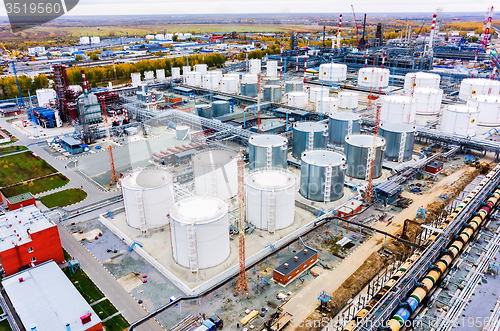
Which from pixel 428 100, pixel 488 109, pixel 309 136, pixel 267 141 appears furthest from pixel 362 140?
pixel 488 109

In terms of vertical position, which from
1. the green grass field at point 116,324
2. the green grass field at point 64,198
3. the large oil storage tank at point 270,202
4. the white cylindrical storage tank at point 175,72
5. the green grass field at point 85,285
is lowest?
the green grass field at point 116,324

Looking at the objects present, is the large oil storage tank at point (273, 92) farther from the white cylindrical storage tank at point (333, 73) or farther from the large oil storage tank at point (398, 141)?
the large oil storage tank at point (398, 141)

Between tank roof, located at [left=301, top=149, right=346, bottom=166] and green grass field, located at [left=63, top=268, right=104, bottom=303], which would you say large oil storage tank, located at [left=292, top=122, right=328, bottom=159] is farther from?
Result: green grass field, located at [left=63, top=268, right=104, bottom=303]

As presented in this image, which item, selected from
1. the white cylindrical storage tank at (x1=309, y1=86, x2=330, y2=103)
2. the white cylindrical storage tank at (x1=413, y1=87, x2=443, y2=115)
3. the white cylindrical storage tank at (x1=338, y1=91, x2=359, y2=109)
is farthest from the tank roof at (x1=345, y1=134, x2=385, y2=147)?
the white cylindrical storage tank at (x1=309, y1=86, x2=330, y2=103)

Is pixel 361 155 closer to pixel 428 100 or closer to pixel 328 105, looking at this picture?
pixel 328 105

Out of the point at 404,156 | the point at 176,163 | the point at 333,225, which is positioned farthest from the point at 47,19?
the point at 404,156

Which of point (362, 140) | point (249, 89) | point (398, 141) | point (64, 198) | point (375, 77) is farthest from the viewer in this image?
point (375, 77)

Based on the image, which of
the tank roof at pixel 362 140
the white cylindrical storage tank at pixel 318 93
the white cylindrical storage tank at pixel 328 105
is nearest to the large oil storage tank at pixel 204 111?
the white cylindrical storage tank at pixel 328 105
